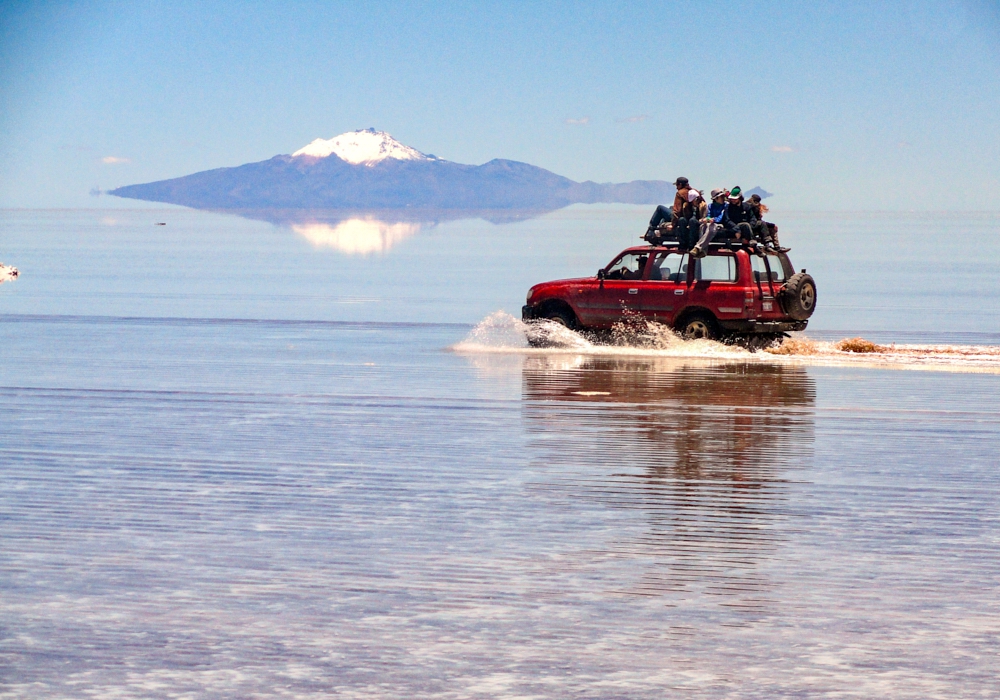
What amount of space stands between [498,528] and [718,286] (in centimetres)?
1198

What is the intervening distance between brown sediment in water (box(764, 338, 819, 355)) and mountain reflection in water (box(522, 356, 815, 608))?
1.78m

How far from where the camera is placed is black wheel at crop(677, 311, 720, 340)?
20938 millimetres

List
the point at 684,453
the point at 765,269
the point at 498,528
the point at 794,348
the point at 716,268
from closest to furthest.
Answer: the point at 498,528
the point at 684,453
the point at 716,268
the point at 765,269
the point at 794,348

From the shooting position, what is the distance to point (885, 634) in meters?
7.09

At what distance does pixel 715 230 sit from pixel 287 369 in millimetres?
6284

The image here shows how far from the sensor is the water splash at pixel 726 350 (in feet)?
66.9

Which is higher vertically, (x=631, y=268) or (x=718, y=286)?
(x=631, y=268)

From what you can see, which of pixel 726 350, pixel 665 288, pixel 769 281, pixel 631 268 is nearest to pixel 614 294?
pixel 631 268

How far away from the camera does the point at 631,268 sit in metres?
21.8

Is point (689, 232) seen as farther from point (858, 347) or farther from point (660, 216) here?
point (858, 347)

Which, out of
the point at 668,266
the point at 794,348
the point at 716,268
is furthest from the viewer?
the point at 794,348

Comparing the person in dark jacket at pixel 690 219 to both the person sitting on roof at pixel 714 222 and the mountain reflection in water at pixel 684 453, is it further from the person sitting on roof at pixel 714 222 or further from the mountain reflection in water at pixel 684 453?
the mountain reflection in water at pixel 684 453

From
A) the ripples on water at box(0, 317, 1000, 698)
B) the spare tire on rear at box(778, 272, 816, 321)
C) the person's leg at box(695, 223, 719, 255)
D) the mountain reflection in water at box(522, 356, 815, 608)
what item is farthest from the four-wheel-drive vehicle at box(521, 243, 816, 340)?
the ripples on water at box(0, 317, 1000, 698)

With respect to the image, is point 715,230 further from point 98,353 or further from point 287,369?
point 98,353
